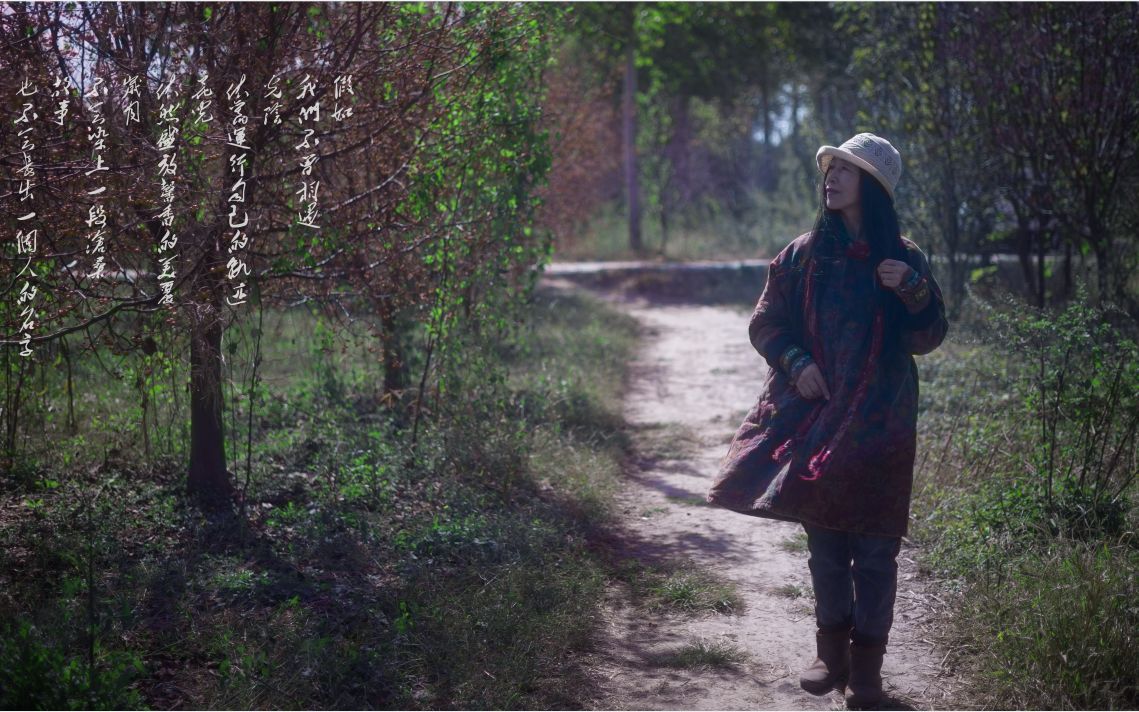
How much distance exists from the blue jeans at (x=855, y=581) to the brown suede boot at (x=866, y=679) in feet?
0.12

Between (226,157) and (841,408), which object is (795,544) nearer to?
(841,408)

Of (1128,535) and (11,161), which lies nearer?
(11,161)

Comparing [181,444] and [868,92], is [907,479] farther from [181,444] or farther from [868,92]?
[868,92]

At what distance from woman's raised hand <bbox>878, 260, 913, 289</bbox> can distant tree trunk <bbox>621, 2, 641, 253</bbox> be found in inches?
677

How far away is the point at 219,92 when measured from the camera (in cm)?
454

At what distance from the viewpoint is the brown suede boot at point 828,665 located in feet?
11.6

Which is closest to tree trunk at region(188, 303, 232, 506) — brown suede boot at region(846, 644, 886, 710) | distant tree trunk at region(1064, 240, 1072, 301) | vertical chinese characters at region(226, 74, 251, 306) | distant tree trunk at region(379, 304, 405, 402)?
vertical chinese characters at region(226, 74, 251, 306)

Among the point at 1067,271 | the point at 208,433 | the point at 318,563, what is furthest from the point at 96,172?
the point at 1067,271

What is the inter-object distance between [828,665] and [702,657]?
523 mm

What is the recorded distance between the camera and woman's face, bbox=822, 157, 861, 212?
346cm

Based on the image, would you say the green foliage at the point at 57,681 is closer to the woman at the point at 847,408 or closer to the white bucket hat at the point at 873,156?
the woman at the point at 847,408

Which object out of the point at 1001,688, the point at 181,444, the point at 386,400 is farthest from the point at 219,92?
the point at 1001,688

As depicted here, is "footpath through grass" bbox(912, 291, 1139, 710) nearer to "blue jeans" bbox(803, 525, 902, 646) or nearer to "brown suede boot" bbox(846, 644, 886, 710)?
"brown suede boot" bbox(846, 644, 886, 710)

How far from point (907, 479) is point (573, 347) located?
24.1 ft
